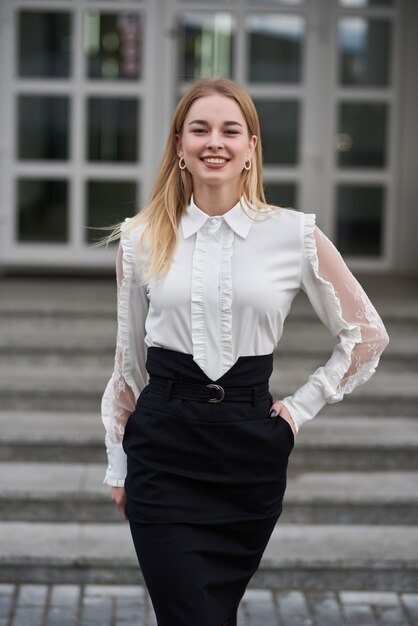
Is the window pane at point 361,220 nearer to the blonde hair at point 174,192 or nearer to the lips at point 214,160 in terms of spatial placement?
the blonde hair at point 174,192

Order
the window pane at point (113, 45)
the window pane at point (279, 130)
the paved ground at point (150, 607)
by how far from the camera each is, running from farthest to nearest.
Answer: the window pane at point (279, 130) → the window pane at point (113, 45) → the paved ground at point (150, 607)

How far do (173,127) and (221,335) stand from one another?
0.59 metres

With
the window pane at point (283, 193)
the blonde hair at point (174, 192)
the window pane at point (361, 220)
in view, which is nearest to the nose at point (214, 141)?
the blonde hair at point (174, 192)

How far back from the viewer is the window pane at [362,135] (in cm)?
916

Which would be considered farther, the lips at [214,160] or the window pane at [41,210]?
the window pane at [41,210]

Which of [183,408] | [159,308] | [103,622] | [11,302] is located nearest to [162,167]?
[159,308]

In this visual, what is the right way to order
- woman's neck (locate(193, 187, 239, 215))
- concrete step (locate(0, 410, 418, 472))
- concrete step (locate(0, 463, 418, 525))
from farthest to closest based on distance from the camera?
concrete step (locate(0, 410, 418, 472)), concrete step (locate(0, 463, 418, 525)), woman's neck (locate(193, 187, 239, 215))

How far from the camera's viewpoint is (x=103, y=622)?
4.63 m

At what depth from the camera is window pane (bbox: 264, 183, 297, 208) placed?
9.20 meters

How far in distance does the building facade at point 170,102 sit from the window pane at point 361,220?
79 mm

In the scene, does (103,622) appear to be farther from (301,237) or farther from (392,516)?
(301,237)

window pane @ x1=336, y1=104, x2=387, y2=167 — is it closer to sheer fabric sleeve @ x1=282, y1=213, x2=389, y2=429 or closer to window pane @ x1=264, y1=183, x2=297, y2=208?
window pane @ x1=264, y1=183, x2=297, y2=208

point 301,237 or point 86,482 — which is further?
point 86,482

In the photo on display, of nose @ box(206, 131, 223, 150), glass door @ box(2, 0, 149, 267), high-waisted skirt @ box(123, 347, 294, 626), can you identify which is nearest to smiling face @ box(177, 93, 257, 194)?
nose @ box(206, 131, 223, 150)
